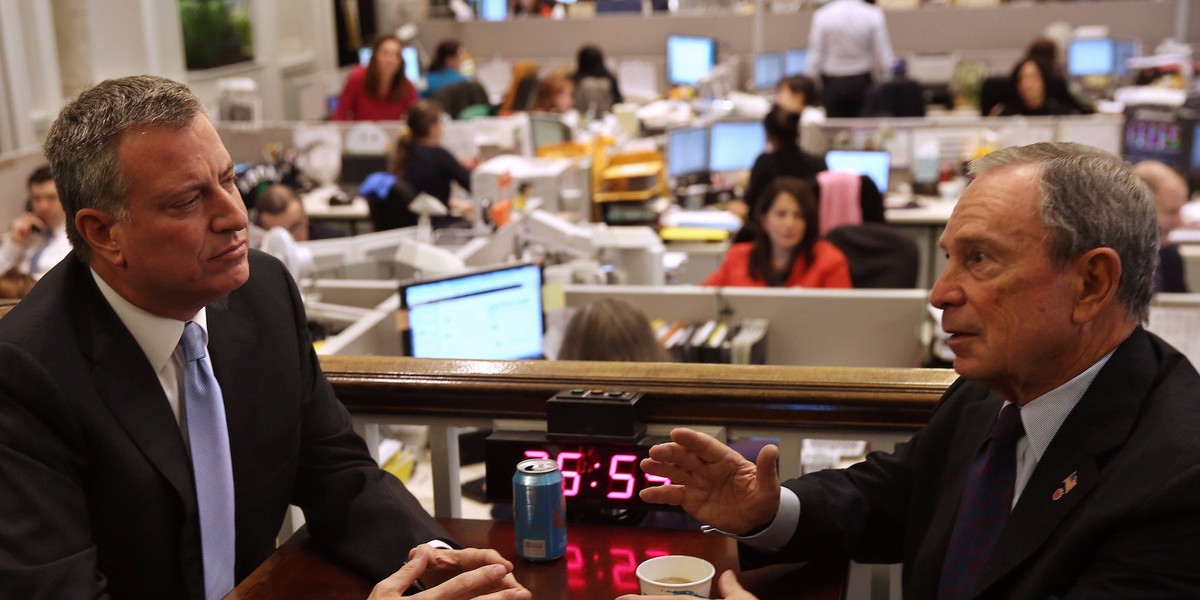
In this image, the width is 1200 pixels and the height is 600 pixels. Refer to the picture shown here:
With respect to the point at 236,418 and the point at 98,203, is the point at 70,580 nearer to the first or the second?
the point at 236,418

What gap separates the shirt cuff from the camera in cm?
145

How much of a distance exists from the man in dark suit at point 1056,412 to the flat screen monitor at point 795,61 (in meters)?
9.25

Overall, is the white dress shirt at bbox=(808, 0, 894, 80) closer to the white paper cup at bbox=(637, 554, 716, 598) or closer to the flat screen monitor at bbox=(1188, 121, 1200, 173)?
the flat screen monitor at bbox=(1188, 121, 1200, 173)

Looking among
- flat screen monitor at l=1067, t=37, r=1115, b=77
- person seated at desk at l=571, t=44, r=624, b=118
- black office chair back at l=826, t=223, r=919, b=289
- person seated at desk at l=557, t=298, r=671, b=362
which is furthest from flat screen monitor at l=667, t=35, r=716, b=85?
person seated at desk at l=557, t=298, r=671, b=362

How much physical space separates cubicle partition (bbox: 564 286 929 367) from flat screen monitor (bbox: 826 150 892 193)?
10.3ft

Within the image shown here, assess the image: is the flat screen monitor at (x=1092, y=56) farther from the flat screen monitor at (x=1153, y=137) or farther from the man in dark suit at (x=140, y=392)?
the man in dark suit at (x=140, y=392)

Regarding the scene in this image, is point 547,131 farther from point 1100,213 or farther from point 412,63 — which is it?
point 1100,213

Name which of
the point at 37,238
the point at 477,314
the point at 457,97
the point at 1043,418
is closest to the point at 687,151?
the point at 457,97

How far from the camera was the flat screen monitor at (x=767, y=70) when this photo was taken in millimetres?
10180

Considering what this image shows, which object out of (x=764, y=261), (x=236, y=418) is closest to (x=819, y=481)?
(x=236, y=418)

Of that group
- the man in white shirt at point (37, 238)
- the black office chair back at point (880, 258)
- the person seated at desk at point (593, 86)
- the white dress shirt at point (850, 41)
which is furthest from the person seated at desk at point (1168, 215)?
the person seated at desk at point (593, 86)

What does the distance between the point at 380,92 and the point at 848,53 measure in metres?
3.57

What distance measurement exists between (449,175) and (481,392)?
4.95m

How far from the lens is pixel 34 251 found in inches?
202
